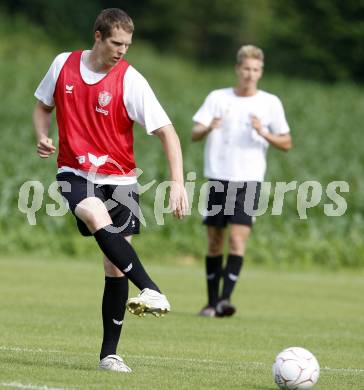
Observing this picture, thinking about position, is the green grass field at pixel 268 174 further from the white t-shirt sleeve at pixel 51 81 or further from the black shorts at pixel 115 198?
the black shorts at pixel 115 198

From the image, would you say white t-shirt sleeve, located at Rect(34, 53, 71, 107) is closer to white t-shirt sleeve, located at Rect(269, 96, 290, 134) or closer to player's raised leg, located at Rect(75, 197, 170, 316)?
player's raised leg, located at Rect(75, 197, 170, 316)

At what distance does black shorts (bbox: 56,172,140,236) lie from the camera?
802 cm

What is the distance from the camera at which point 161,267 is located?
19.1 m

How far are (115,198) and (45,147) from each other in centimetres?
61

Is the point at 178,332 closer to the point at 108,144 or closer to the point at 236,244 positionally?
the point at 236,244

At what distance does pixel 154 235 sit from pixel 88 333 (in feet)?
34.9

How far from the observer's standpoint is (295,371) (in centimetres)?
738

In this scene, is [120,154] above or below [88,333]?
above

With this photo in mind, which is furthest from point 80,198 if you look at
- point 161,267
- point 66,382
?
point 161,267

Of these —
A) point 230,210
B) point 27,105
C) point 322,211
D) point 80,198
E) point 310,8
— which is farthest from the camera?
point 310,8

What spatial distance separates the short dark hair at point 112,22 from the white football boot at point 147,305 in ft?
5.79

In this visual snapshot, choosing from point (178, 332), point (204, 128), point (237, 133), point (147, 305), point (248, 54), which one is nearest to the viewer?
point (147, 305)

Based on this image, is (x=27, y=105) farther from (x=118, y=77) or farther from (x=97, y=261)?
(x=118, y=77)

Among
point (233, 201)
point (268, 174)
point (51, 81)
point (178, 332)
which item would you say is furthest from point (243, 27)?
point (51, 81)
